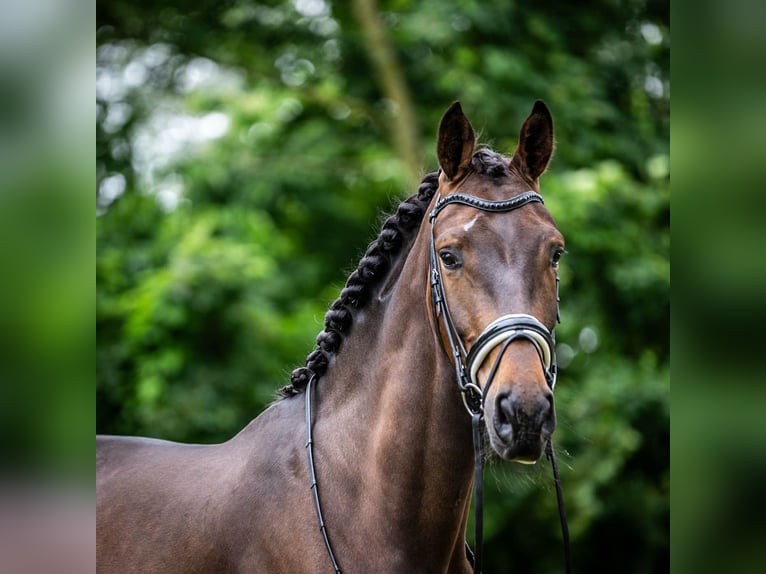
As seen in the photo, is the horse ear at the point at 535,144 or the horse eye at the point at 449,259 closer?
the horse eye at the point at 449,259

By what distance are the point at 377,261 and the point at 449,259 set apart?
52 cm

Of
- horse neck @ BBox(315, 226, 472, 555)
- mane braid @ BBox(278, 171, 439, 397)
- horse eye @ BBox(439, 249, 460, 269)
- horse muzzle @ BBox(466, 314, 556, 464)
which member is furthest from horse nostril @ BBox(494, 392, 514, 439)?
mane braid @ BBox(278, 171, 439, 397)

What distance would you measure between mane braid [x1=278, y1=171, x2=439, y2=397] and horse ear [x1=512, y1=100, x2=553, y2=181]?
362 mm

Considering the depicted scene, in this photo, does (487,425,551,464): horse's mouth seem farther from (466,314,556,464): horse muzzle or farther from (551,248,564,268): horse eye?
(551,248,564,268): horse eye

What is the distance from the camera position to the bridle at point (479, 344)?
257cm

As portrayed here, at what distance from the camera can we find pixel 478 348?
104 inches

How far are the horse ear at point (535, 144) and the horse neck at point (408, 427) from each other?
47 centimetres

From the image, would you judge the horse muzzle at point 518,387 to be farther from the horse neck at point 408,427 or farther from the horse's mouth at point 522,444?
the horse neck at point 408,427

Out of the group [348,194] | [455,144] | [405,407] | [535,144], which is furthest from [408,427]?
[348,194]

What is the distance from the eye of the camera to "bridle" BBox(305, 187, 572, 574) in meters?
2.57

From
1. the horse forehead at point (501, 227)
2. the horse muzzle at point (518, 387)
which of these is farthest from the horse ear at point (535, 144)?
A: the horse muzzle at point (518, 387)
